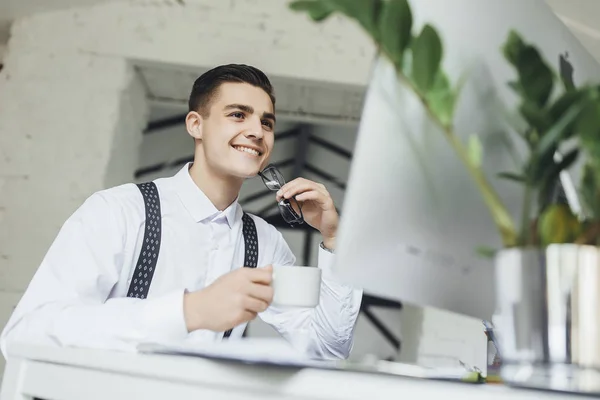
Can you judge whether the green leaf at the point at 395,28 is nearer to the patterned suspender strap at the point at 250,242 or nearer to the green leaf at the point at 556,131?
the green leaf at the point at 556,131

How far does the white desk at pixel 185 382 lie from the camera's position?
0.39 meters

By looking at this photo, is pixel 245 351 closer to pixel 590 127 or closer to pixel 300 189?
pixel 590 127

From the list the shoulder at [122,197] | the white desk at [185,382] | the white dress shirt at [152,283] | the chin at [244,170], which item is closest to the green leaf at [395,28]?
the white desk at [185,382]

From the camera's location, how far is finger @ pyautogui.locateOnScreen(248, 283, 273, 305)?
0.60 m

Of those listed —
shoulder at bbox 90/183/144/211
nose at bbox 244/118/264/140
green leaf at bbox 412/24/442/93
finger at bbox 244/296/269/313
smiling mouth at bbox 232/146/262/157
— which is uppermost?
nose at bbox 244/118/264/140

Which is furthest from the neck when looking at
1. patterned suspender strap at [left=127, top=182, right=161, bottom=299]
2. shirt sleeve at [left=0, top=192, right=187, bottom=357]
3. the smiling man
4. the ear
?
shirt sleeve at [left=0, top=192, right=187, bottom=357]

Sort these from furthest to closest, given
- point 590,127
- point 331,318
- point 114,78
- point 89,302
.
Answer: point 114,78, point 331,318, point 89,302, point 590,127

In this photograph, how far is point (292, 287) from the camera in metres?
0.63

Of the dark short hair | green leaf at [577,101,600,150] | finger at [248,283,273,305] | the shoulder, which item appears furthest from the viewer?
the dark short hair

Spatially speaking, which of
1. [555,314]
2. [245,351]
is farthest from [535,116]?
[245,351]

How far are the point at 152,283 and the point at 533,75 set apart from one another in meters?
0.92

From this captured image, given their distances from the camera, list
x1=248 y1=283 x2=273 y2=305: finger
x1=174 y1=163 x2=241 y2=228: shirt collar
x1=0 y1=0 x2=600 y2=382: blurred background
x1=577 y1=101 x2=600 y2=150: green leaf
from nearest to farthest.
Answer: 1. x1=577 y1=101 x2=600 y2=150: green leaf
2. x1=248 y1=283 x2=273 y2=305: finger
3. x1=174 y1=163 x2=241 y2=228: shirt collar
4. x1=0 y1=0 x2=600 y2=382: blurred background

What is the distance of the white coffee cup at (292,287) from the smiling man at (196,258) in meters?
0.01

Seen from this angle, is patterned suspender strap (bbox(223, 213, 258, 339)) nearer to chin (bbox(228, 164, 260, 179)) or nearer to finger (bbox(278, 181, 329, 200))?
chin (bbox(228, 164, 260, 179))
